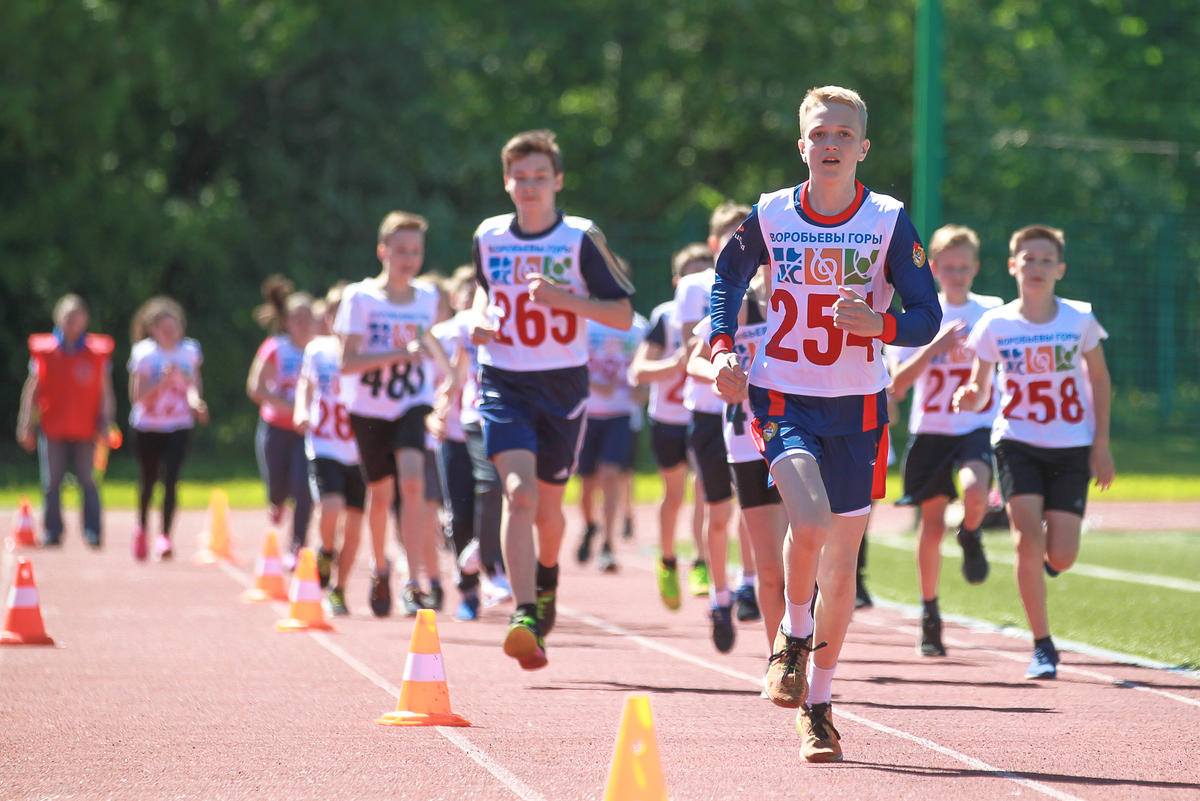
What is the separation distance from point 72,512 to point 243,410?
28.2 feet

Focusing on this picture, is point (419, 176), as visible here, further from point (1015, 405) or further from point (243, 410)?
point (1015, 405)

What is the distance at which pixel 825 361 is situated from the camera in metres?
5.55

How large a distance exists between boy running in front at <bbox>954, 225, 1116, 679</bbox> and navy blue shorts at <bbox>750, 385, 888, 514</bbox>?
→ 2.00 m

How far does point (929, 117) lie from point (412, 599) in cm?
897

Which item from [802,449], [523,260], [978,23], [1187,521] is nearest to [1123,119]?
[1187,521]

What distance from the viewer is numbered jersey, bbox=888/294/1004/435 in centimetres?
857

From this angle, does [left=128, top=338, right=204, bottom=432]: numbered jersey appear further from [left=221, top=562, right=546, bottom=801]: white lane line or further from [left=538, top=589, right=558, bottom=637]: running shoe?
[left=538, top=589, right=558, bottom=637]: running shoe

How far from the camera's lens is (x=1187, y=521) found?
58.7 feet

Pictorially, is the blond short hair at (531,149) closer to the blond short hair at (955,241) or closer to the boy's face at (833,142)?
the boy's face at (833,142)

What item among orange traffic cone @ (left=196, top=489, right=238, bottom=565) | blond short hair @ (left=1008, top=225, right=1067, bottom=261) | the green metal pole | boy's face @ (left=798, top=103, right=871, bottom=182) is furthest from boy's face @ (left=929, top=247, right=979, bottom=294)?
the green metal pole

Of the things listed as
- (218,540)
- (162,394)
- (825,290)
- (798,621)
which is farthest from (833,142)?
(218,540)

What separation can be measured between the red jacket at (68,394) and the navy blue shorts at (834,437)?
10.7 meters

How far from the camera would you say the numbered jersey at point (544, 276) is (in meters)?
7.29

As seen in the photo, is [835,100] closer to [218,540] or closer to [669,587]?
[669,587]
